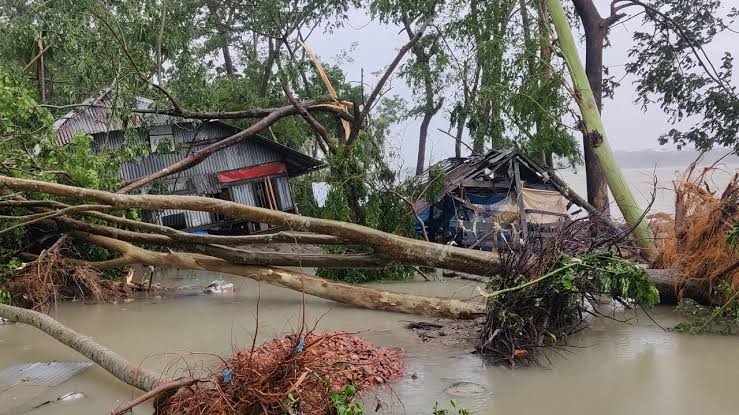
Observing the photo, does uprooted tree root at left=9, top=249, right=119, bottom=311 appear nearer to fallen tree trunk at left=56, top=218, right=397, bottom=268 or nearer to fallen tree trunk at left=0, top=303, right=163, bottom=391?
fallen tree trunk at left=56, top=218, right=397, bottom=268

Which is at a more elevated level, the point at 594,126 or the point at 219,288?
the point at 594,126

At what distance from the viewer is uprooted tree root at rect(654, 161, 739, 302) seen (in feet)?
20.7

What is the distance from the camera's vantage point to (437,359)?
541cm

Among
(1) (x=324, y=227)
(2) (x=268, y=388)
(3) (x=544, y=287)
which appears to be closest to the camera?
(2) (x=268, y=388)

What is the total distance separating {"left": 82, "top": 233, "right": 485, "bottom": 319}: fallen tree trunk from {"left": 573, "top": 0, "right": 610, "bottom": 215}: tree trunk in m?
6.24

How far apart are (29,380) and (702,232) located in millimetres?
6934

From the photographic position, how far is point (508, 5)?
43.0 feet

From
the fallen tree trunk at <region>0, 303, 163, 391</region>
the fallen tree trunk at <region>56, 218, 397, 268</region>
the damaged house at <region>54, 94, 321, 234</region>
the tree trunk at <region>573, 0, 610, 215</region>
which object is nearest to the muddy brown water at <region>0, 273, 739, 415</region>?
the fallen tree trunk at <region>0, 303, 163, 391</region>

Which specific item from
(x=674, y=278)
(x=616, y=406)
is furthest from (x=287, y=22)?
(x=616, y=406)

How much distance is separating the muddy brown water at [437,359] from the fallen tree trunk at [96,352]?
22 cm

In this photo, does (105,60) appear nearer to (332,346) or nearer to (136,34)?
(136,34)

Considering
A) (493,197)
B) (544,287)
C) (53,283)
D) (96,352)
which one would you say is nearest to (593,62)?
(493,197)

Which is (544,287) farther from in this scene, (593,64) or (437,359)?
(593,64)

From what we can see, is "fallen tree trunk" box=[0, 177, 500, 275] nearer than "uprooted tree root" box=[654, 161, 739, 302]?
No
